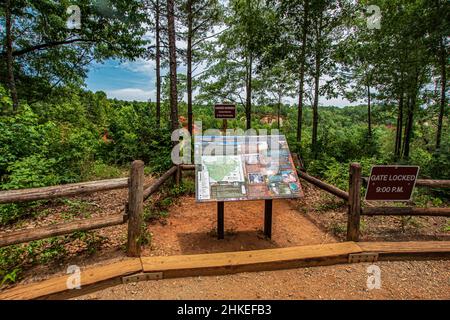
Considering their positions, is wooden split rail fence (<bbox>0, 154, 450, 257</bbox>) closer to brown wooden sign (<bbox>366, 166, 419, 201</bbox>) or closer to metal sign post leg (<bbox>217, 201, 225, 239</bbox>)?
brown wooden sign (<bbox>366, 166, 419, 201</bbox>)

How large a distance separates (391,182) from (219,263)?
2.42m

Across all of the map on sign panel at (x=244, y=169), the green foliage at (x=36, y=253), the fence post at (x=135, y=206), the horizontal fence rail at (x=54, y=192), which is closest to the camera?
the horizontal fence rail at (x=54, y=192)

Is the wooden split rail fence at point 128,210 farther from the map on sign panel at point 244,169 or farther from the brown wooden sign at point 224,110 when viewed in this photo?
the brown wooden sign at point 224,110

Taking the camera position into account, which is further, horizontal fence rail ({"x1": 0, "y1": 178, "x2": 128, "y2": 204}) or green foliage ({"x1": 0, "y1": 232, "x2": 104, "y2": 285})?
green foliage ({"x1": 0, "y1": 232, "x2": 104, "y2": 285})

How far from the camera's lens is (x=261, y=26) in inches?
350

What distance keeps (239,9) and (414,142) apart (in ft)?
40.8

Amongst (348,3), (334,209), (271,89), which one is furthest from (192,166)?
(271,89)

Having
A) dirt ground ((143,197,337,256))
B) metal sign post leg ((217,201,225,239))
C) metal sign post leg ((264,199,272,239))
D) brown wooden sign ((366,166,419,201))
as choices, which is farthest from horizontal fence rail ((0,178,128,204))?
brown wooden sign ((366,166,419,201))

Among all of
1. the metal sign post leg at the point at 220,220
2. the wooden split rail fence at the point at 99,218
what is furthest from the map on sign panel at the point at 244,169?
the wooden split rail fence at the point at 99,218

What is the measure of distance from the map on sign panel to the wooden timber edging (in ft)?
2.34

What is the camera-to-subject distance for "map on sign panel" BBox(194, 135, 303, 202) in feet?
10.5

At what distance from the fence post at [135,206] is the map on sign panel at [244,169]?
0.74 m

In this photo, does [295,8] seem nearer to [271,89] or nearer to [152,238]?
[271,89]

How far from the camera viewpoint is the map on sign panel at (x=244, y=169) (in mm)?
3203
